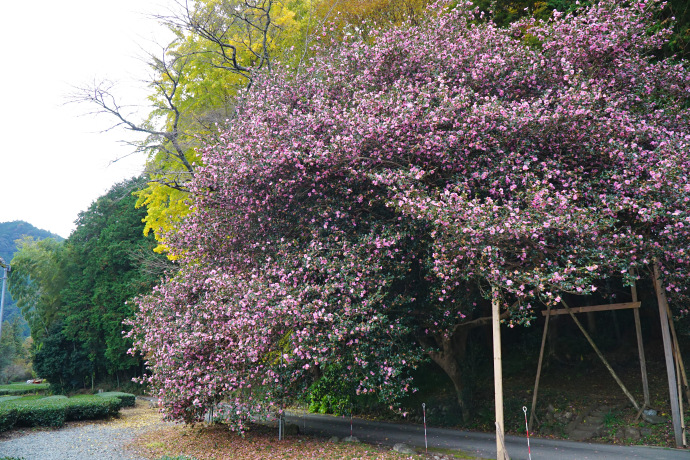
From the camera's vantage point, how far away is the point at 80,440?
503 inches

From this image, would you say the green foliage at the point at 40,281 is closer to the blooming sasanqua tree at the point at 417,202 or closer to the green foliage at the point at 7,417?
the green foliage at the point at 7,417

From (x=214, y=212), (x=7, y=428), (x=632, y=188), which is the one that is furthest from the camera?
(x=7, y=428)

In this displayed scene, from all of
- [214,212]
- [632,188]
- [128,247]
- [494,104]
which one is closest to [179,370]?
[214,212]

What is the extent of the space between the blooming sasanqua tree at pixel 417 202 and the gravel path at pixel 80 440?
7.03ft

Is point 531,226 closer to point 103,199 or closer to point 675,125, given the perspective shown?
point 675,125

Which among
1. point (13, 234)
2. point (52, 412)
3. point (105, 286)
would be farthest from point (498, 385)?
point (13, 234)

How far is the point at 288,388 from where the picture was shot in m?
9.39

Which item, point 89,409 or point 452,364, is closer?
point 452,364

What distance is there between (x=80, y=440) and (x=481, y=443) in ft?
33.9

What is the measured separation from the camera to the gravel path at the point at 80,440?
35.0 ft

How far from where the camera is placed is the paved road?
28.7 feet

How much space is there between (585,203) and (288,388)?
6733 mm

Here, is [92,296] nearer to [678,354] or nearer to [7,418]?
[7,418]

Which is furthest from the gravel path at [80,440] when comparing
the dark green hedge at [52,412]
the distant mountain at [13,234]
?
the distant mountain at [13,234]
